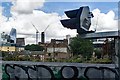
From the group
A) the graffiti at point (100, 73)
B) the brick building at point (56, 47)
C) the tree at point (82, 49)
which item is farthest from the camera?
the brick building at point (56, 47)

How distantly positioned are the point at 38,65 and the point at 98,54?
8.27 m

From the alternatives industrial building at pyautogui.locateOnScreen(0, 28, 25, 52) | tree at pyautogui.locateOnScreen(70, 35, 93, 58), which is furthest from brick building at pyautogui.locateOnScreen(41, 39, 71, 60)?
industrial building at pyautogui.locateOnScreen(0, 28, 25, 52)

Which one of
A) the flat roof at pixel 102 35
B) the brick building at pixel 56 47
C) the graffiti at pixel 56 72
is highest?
the flat roof at pixel 102 35

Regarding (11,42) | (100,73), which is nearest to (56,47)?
(11,42)

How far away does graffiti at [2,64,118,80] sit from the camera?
629 inches

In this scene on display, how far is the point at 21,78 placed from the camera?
17.5 metres

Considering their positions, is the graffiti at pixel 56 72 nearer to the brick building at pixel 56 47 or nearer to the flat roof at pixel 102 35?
the flat roof at pixel 102 35

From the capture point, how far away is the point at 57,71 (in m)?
16.8

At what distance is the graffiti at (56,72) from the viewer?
1597 cm

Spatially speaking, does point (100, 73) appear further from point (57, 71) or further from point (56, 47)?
point (56, 47)

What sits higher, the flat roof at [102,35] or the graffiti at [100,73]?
the flat roof at [102,35]

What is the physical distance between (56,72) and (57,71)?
3.9 inches

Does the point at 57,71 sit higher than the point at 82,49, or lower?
lower

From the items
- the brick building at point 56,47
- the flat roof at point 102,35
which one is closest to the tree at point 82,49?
the brick building at point 56,47
